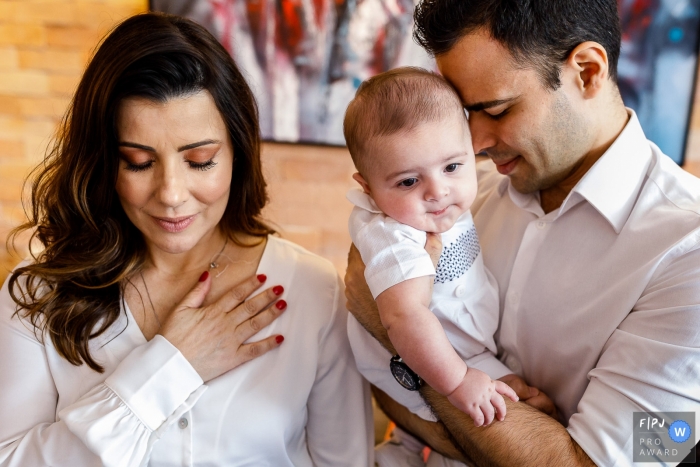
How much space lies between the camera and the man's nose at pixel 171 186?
4.64 ft

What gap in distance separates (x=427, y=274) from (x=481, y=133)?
439 millimetres

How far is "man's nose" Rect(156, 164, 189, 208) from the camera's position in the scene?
1.42 metres

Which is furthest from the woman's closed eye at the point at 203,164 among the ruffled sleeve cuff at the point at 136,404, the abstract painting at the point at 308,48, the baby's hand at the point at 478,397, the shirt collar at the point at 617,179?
the abstract painting at the point at 308,48

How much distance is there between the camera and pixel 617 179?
1.49 metres

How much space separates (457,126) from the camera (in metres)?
1.38

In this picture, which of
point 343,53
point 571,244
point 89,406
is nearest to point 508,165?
point 571,244

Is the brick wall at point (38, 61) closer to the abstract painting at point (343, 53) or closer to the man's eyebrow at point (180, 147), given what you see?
the abstract painting at point (343, 53)

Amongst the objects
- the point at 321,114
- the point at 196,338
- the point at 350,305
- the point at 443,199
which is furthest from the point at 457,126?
the point at 321,114

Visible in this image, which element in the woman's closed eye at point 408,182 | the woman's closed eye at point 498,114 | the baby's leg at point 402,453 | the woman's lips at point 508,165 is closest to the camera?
the woman's closed eye at point 408,182

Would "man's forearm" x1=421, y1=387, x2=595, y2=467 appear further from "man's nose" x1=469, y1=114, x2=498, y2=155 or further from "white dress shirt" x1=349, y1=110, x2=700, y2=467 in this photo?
"man's nose" x1=469, y1=114, x2=498, y2=155

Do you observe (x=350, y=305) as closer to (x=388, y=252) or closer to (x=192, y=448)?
(x=388, y=252)

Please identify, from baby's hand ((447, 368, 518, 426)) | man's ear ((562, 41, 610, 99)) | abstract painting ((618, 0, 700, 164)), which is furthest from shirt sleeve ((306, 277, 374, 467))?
abstract painting ((618, 0, 700, 164))

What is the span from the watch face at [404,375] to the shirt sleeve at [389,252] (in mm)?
258

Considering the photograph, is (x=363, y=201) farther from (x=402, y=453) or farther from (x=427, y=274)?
(x=402, y=453)
